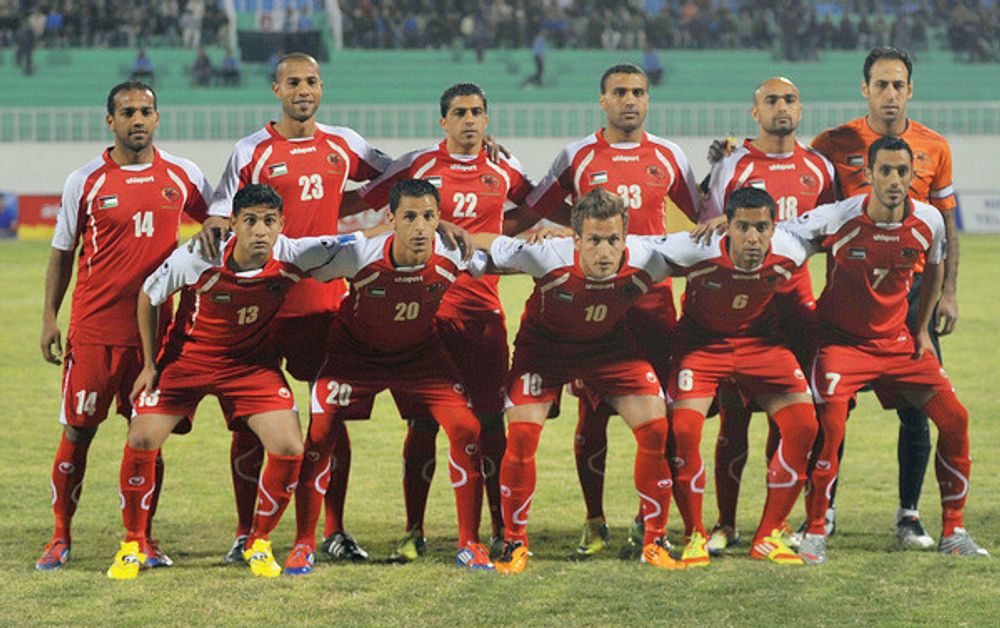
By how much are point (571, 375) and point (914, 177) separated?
6.45ft

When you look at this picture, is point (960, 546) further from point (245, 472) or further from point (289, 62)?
point (289, 62)

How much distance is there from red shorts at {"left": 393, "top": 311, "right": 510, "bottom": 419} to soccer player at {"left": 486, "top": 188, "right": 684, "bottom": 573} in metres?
0.31

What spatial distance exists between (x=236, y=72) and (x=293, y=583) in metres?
28.0

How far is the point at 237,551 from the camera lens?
7254 millimetres

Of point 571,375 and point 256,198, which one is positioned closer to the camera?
point 256,198

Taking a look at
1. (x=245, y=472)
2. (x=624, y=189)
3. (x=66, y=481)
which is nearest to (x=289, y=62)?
(x=624, y=189)

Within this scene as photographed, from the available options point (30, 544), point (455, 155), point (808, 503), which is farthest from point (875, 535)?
point (30, 544)

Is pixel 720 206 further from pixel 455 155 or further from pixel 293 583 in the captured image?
pixel 293 583

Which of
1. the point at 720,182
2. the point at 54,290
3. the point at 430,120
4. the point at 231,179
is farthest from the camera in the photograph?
the point at 430,120

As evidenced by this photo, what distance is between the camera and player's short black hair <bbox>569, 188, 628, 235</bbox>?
6.84m

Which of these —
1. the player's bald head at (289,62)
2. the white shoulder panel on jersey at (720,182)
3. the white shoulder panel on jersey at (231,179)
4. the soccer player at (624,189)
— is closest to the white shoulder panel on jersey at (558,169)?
the soccer player at (624,189)

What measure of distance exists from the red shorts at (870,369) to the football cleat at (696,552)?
0.86m

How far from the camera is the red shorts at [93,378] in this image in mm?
7070

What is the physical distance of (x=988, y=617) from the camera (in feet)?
20.0
